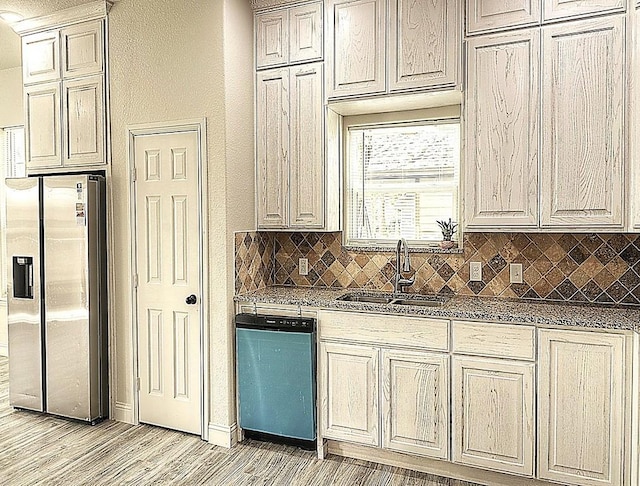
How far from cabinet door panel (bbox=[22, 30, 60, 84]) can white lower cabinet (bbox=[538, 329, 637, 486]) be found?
3884mm

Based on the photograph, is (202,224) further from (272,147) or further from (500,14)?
(500,14)

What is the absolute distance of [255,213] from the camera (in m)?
3.71

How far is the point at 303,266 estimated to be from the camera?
3959 millimetres

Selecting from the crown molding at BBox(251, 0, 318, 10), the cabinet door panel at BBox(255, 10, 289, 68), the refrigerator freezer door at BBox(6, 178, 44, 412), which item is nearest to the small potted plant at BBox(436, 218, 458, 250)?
the cabinet door panel at BBox(255, 10, 289, 68)

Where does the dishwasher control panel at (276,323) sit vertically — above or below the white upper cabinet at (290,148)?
below

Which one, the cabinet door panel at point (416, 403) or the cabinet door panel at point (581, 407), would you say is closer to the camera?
the cabinet door panel at point (581, 407)

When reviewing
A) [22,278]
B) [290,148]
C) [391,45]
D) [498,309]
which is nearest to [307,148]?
[290,148]

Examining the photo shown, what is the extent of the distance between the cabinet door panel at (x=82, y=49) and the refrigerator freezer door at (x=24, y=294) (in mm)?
887

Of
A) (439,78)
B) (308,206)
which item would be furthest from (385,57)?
(308,206)

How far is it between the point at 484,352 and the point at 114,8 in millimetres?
3363

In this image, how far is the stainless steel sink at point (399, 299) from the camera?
3.42 meters

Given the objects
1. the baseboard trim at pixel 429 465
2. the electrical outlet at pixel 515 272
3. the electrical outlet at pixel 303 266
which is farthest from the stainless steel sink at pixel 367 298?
the baseboard trim at pixel 429 465

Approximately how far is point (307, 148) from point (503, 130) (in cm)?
124

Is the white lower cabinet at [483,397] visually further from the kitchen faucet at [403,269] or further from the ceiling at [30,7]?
the ceiling at [30,7]
